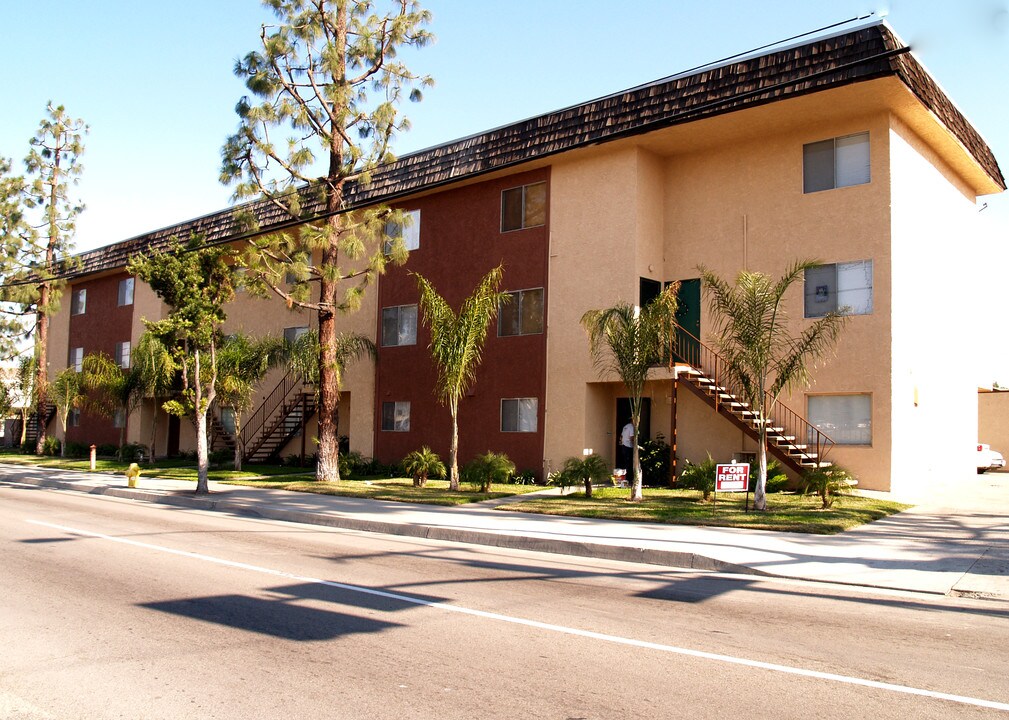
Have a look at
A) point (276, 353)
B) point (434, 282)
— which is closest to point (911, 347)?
point (434, 282)

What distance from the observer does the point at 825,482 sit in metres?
16.7

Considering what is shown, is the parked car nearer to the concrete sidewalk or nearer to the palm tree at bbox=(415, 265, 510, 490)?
the concrete sidewalk

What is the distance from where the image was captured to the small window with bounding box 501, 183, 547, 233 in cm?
2459

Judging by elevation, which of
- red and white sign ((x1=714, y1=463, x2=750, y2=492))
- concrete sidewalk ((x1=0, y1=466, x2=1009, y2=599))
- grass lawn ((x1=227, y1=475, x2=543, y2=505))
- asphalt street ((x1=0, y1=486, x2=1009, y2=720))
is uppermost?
red and white sign ((x1=714, y1=463, x2=750, y2=492))

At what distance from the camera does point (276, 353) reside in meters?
29.4

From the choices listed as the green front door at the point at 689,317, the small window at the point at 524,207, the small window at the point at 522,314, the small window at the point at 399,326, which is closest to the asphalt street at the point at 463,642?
the green front door at the point at 689,317

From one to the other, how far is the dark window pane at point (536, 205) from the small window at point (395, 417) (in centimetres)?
708

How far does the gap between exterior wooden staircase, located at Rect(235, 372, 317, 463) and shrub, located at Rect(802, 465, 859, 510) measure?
701 inches

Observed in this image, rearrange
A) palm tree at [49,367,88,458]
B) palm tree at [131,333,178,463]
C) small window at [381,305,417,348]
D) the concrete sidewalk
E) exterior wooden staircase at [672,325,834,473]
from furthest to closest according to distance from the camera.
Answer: palm tree at [49,367,88,458] → palm tree at [131,333,178,463] → small window at [381,305,417,348] → exterior wooden staircase at [672,325,834,473] → the concrete sidewalk

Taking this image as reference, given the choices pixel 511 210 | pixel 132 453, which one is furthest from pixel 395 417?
pixel 132 453

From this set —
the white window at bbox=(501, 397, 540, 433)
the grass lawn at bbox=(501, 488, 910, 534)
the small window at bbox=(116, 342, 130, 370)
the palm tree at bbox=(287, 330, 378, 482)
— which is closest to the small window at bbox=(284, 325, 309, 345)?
the palm tree at bbox=(287, 330, 378, 482)

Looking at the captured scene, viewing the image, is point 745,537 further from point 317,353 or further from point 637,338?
point 317,353

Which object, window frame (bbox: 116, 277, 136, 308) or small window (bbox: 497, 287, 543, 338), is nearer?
small window (bbox: 497, 287, 543, 338)

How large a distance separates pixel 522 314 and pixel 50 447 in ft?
86.8
